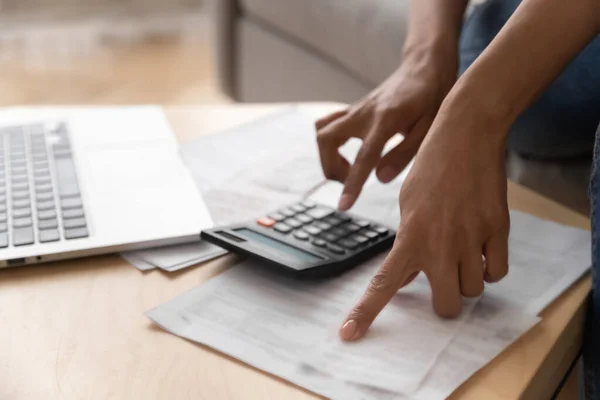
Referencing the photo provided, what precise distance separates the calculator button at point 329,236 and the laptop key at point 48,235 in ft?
0.78

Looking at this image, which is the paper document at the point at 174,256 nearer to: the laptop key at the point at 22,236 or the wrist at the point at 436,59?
the laptop key at the point at 22,236

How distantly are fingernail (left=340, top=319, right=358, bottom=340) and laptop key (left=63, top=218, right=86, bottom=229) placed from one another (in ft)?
0.90

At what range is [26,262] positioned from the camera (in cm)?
62

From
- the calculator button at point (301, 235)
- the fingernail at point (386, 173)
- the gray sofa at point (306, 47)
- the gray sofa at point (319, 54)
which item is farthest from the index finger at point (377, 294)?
the gray sofa at point (306, 47)

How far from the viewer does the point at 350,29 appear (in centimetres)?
136

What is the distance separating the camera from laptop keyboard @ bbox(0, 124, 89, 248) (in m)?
0.64

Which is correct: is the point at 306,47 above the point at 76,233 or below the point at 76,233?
below

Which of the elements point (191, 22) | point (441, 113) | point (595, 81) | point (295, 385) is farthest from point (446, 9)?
point (191, 22)

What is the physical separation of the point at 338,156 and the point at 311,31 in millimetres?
783

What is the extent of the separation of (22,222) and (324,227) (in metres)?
0.27

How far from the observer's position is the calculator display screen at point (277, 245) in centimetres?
61

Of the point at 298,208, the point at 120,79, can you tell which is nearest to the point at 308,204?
the point at 298,208

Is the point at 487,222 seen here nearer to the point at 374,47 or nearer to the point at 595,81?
the point at 595,81

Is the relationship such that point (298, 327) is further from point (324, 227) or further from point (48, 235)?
point (48, 235)
